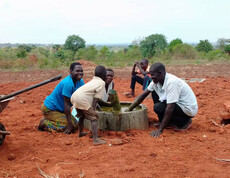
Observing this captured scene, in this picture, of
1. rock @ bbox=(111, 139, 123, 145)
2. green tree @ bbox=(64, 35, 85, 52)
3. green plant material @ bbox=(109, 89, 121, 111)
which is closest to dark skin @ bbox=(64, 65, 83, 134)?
green plant material @ bbox=(109, 89, 121, 111)

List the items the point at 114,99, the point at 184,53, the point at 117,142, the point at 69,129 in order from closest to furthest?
the point at 117,142
the point at 114,99
the point at 69,129
the point at 184,53

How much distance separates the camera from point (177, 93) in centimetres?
399

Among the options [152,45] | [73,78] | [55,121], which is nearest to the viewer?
[73,78]

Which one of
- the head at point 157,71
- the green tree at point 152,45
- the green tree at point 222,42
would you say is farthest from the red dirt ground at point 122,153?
the green tree at point 222,42

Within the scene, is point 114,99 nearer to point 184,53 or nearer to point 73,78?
point 73,78

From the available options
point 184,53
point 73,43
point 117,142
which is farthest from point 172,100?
point 73,43

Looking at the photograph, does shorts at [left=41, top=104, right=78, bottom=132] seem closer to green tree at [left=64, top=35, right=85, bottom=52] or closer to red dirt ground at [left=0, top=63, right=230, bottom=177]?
red dirt ground at [left=0, top=63, right=230, bottom=177]

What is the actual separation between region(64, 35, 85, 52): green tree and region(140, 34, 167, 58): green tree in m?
6.42

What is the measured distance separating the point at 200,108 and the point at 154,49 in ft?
62.4

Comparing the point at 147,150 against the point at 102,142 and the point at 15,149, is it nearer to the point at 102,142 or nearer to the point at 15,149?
the point at 102,142

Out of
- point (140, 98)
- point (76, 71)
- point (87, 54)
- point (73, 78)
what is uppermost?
point (87, 54)

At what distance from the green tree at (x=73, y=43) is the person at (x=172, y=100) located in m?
23.2

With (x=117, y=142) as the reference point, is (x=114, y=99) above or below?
above

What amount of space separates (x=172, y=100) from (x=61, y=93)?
1747 millimetres
